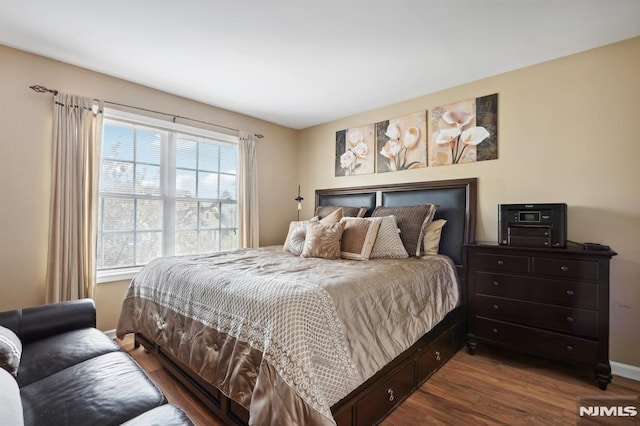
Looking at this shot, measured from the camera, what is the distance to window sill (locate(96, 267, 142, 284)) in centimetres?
275

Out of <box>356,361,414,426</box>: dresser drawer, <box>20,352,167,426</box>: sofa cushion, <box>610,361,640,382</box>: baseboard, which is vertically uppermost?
<box>20,352,167,426</box>: sofa cushion

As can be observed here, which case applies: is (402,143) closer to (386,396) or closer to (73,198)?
(386,396)

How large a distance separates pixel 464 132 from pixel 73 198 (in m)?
3.67

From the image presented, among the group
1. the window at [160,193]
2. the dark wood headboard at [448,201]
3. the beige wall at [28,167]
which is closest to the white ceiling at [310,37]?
the beige wall at [28,167]

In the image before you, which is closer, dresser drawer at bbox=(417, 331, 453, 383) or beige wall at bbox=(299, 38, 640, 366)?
dresser drawer at bbox=(417, 331, 453, 383)

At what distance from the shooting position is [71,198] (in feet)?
8.27

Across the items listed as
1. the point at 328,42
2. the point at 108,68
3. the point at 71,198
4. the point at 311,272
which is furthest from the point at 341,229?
the point at 108,68

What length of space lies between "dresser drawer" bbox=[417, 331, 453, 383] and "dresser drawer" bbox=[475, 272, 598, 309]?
1.68 ft

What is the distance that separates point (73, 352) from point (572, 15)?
3.62 m

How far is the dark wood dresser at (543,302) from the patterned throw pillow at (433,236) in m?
0.30

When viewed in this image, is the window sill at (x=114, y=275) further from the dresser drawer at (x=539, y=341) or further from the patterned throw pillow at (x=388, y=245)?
the dresser drawer at (x=539, y=341)

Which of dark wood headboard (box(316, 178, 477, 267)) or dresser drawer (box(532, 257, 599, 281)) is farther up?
dark wood headboard (box(316, 178, 477, 267))

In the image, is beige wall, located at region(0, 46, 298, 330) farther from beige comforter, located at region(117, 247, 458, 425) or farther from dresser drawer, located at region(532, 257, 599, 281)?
dresser drawer, located at region(532, 257, 599, 281)

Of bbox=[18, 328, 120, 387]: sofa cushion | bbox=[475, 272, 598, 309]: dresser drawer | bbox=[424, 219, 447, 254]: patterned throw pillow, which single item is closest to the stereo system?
bbox=[475, 272, 598, 309]: dresser drawer
